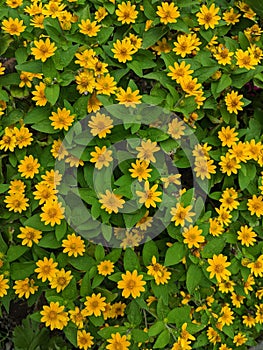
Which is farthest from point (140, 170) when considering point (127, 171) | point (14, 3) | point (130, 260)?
point (14, 3)

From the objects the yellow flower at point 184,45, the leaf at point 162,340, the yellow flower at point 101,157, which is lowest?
the leaf at point 162,340

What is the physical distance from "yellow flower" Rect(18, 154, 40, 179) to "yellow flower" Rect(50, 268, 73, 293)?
0.30m

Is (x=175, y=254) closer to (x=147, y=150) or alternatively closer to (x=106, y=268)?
(x=106, y=268)

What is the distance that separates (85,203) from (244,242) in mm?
521

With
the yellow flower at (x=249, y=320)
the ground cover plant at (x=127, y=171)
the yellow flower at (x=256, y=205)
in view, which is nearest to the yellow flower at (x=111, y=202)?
the ground cover plant at (x=127, y=171)

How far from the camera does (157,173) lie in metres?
1.44

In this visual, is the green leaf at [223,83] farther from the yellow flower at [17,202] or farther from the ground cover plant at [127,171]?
the yellow flower at [17,202]

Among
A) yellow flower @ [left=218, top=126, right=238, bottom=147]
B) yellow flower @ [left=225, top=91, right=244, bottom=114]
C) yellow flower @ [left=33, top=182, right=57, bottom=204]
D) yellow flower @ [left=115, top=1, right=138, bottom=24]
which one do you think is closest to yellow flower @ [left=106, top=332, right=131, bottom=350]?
yellow flower @ [left=33, top=182, right=57, bottom=204]

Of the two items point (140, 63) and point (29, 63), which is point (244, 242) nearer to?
point (140, 63)

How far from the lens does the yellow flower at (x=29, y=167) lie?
147cm

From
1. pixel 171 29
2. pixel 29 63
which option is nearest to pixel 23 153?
pixel 29 63

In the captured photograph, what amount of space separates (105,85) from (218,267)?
640 mm

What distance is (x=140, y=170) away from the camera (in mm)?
1415

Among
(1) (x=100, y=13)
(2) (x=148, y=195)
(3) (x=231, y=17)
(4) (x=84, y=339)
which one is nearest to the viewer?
(2) (x=148, y=195)
